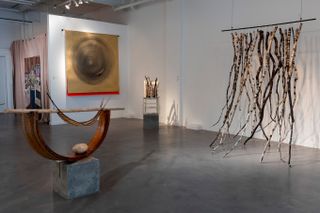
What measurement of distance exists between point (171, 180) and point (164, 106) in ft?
15.5

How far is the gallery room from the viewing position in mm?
3221

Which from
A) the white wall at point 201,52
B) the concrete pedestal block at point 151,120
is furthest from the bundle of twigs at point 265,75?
the concrete pedestal block at point 151,120

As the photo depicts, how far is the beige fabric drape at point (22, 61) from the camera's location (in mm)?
8586

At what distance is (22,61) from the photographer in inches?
392

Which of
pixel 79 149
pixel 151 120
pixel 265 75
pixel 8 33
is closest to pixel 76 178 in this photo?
pixel 79 149

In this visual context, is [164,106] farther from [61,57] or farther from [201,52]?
[61,57]

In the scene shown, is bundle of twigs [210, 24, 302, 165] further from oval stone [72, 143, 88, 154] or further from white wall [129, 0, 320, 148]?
oval stone [72, 143, 88, 154]

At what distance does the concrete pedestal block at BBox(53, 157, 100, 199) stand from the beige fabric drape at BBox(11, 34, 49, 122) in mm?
5673

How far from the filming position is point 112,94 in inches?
363

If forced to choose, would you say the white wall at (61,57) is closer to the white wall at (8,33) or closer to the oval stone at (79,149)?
the white wall at (8,33)

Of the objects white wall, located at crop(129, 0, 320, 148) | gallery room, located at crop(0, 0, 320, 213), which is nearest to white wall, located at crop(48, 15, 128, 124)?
gallery room, located at crop(0, 0, 320, 213)

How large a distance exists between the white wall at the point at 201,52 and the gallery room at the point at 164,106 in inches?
1.0

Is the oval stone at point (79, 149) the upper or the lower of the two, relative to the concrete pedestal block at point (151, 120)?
upper

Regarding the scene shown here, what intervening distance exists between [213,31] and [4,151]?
4.77 metres
